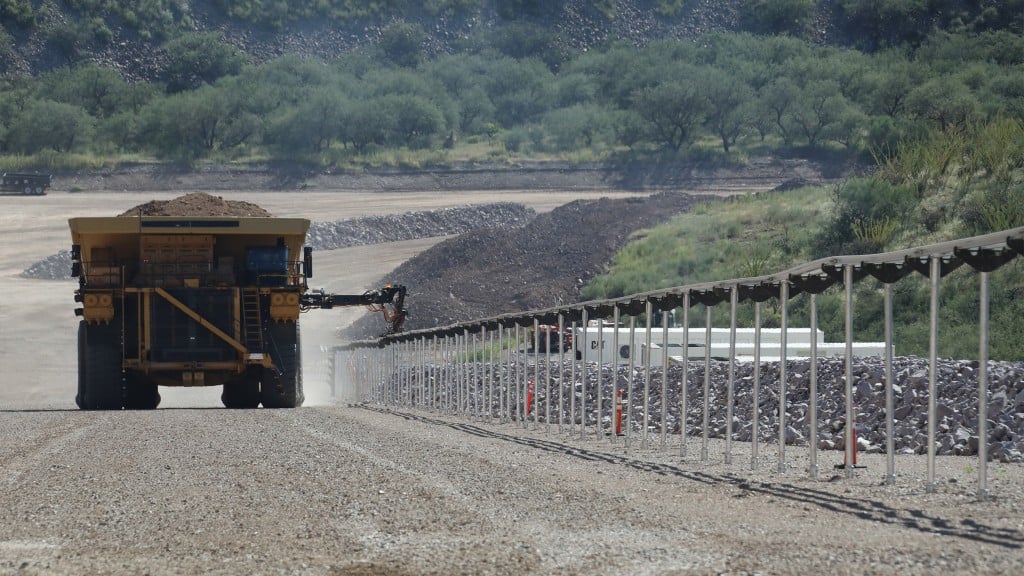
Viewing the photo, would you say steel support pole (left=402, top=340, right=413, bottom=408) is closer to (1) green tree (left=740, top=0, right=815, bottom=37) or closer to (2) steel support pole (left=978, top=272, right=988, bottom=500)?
(2) steel support pole (left=978, top=272, right=988, bottom=500)

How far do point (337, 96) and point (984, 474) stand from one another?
395ft

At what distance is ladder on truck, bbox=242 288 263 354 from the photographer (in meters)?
29.2

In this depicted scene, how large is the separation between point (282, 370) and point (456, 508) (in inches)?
737

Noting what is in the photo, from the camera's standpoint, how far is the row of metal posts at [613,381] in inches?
530

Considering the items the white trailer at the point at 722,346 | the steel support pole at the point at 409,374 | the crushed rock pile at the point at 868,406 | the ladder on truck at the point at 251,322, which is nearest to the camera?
the crushed rock pile at the point at 868,406

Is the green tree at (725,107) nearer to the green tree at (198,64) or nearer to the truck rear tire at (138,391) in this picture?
the green tree at (198,64)

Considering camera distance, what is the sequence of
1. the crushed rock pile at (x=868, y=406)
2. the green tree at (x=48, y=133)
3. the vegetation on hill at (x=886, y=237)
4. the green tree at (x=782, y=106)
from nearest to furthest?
the crushed rock pile at (x=868, y=406)
the vegetation on hill at (x=886, y=237)
the green tree at (x=782, y=106)
the green tree at (x=48, y=133)

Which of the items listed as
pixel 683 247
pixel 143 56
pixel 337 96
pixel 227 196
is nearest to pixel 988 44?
pixel 337 96

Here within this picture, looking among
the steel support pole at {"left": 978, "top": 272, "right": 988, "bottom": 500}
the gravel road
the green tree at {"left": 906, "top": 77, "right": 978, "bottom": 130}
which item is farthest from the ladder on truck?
the green tree at {"left": 906, "top": 77, "right": 978, "bottom": 130}

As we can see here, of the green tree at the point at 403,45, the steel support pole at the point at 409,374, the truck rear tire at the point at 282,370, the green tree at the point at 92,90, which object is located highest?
the green tree at the point at 403,45

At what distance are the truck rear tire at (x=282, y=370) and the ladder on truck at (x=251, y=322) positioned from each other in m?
0.28

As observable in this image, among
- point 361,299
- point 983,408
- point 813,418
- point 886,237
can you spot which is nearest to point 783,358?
point 813,418

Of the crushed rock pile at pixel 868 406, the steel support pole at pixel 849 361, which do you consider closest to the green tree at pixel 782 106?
the crushed rock pile at pixel 868 406

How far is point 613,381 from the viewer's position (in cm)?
2645
